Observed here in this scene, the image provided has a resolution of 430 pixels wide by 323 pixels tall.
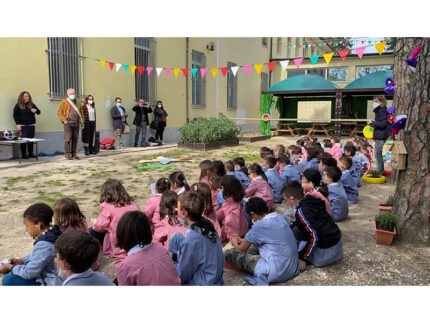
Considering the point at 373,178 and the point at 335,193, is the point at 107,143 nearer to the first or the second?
the point at 373,178

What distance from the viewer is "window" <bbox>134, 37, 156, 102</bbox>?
12758 millimetres

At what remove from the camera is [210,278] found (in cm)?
265

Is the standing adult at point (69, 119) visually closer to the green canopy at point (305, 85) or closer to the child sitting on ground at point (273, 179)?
the child sitting on ground at point (273, 179)

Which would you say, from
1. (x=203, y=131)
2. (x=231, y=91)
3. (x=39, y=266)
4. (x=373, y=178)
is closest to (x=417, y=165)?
(x=373, y=178)

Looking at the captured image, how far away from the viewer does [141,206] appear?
5.25m

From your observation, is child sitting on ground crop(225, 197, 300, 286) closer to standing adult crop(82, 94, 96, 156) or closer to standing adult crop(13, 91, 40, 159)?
standing adult crop(13, 91, 40, 159)

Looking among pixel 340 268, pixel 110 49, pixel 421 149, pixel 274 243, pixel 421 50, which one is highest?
pixel 110 49

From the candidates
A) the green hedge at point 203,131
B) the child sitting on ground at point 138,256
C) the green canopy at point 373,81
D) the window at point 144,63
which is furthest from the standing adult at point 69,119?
the green canopy at point 373,81

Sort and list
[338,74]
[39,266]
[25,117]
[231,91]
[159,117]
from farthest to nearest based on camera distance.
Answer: [338,74], [231,91], [159,117], [25,117], [39,266]

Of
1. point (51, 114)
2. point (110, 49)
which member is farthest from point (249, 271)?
point (110, 49)

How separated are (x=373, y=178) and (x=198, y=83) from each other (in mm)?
10572

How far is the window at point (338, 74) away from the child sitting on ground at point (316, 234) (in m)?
19.2

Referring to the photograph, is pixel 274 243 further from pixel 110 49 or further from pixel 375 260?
pixel 110 49

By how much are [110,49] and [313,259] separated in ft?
33.5
